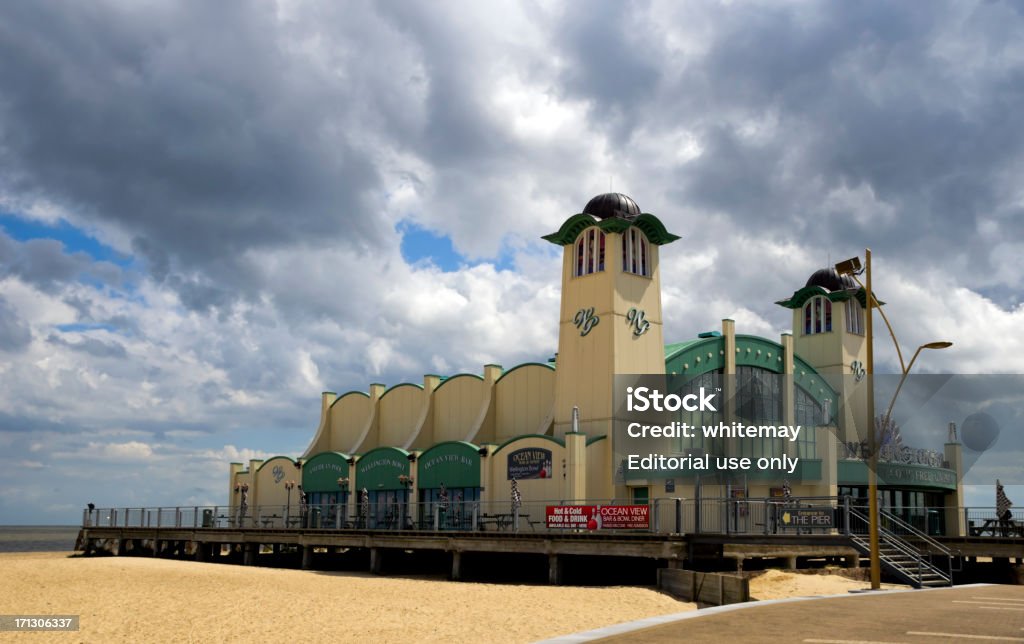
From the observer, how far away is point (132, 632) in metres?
20.1

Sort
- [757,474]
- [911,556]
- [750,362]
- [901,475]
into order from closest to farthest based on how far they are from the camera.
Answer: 1. [911,556]
2. [757,474]
3. [750,362]
4. [901,475]

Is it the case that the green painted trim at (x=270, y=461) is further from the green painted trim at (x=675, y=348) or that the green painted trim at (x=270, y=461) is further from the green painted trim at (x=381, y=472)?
the green painted trim at (x=675, y=348)

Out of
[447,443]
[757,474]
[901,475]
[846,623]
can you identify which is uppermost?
[447,443]

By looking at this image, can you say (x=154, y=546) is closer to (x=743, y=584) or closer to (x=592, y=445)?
(x=592, y=445)

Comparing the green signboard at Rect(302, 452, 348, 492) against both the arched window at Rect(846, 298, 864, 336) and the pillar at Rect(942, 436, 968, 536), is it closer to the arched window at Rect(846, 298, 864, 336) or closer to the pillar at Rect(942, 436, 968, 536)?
the arched window at Rect(846, 298, 864, 336)

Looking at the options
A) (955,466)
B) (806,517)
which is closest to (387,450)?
(806,517)

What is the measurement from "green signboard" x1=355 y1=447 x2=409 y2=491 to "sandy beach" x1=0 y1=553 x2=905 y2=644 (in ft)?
47.7

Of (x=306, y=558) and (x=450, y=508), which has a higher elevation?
(x=450, y=508)

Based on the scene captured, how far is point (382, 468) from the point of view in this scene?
50062mm

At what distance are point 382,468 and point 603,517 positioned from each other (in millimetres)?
19567

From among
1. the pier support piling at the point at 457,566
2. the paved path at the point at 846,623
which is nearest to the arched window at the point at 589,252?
the pier support piling at the point at 457,566

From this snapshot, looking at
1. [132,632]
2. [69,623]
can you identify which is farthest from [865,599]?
[69,623]

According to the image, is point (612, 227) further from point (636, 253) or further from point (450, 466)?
point (450, 466)

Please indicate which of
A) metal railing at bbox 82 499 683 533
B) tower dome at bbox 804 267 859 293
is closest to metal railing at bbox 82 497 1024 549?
metal railing at bbox 82 499 683 533
